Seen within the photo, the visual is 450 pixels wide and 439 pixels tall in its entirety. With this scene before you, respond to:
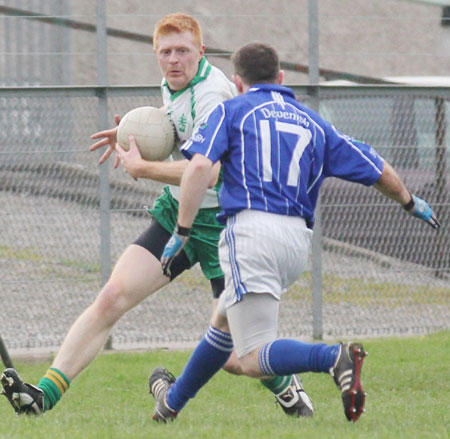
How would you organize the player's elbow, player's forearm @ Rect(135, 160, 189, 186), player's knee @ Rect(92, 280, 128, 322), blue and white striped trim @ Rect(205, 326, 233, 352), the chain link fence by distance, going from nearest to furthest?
the player's elbow, blue and white striped trim @ Rect(205, 326, 233, 352), player's forearm @ Rect(135, 160, 189, 186), player's knee @ Rect(92, 280, 128, 322), the chain link fence

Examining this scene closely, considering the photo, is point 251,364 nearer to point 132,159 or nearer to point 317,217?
point 132,159

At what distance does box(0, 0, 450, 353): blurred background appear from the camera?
28.0ft

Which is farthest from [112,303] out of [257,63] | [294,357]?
[257,63]

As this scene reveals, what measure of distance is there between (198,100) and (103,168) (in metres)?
2.75

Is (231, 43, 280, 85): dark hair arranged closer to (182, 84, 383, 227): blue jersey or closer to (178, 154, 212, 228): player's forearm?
(182, 84, 383, 227): blue jersey

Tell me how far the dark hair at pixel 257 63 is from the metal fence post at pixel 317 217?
367 centimetres

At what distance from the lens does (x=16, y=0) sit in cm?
988

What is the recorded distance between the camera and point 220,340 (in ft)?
18.0

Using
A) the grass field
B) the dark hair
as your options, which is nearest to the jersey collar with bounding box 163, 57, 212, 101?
the dark hair

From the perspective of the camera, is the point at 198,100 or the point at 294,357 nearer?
the point at 294,357

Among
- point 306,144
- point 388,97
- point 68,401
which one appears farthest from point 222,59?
point 306,144

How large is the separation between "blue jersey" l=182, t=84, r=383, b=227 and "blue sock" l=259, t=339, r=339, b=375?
1.96 ft

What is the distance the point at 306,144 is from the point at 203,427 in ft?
4.45

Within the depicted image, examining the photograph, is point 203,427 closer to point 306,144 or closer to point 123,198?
point 306,144
